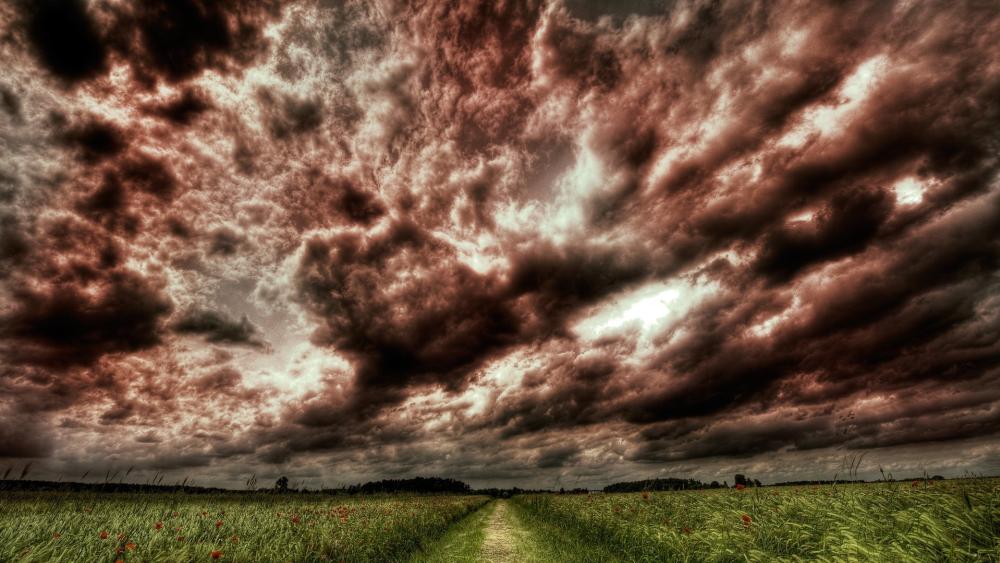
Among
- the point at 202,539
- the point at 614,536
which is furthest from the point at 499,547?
the point at 202,539

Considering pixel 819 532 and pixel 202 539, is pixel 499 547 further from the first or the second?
pixel 819 532

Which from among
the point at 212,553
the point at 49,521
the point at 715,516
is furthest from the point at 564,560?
the point at 49,521

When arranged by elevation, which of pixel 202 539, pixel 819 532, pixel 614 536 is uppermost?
pixel 202 539

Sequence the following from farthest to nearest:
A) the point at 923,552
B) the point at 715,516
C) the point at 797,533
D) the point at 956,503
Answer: the point at 715,516
the point at 797,533
the point at 956,503
the point at 923,552

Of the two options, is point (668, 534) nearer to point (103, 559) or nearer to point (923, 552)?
point (923, 552)

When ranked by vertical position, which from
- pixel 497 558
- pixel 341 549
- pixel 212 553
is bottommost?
pixel 497 558

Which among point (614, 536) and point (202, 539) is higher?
point (202, 539)

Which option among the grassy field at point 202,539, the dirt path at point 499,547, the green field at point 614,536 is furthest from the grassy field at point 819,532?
the grassy field at point 202,539

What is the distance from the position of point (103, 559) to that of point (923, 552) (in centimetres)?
1236

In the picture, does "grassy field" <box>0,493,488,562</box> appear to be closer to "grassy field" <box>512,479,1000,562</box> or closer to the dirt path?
the dirt path

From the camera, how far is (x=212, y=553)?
6.37 m

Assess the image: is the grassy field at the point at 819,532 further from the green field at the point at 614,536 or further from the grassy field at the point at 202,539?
the grassy field at the point at 202,539

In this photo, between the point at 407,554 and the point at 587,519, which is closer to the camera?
the point at 407,554

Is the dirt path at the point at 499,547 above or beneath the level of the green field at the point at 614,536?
beneath
